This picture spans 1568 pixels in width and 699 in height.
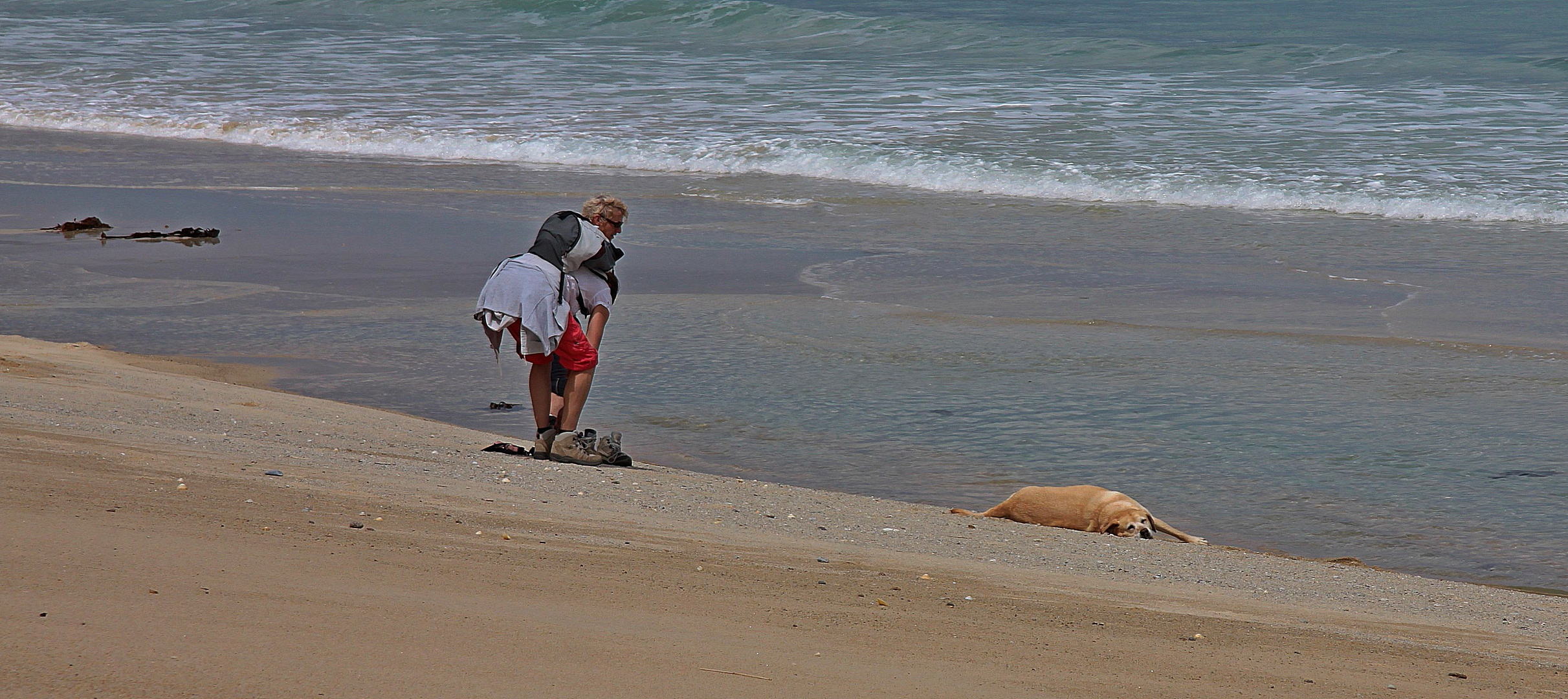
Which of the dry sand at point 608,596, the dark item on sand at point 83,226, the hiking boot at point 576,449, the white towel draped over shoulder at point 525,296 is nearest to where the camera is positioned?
the dry sand at point 608,596

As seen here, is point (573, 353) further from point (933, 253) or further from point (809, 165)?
point (809, 165)

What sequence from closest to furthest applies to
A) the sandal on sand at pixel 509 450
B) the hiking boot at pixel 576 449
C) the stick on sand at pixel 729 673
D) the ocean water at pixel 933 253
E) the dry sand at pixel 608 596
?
the dry sand at pixel 608 596
the stick on sand at pixel 729 673
the hiking boot at pixel 576 449
the sandal on sand at pixel 509 450
the ocean water at pixel 933 253

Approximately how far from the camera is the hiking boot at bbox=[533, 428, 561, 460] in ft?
19.6

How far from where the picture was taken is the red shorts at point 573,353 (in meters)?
5.88

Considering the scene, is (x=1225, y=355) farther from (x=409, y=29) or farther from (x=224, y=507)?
(x=409, y=29)

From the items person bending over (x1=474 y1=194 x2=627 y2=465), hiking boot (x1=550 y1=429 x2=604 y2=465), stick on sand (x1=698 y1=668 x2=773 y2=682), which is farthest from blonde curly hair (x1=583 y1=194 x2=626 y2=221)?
stick on sand (x1=698 y1=668 x2=773 y2=682)

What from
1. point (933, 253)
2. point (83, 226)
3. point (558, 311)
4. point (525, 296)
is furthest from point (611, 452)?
point (83, 226)

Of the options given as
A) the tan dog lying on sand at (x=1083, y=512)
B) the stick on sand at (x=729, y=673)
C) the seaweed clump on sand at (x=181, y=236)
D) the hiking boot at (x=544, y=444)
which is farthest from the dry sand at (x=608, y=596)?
the seaweed clump on sand at (x=181, y=236)

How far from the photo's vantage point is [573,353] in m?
5.94

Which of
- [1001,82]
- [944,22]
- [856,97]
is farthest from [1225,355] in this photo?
[944,22]

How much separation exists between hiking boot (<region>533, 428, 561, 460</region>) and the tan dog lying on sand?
5.55 feet

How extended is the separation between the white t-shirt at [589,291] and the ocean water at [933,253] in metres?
0.94

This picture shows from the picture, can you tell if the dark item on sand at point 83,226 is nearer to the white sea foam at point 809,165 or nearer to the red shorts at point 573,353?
the white sea foam at point 809,165

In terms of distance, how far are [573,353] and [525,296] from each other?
40 centimetres
